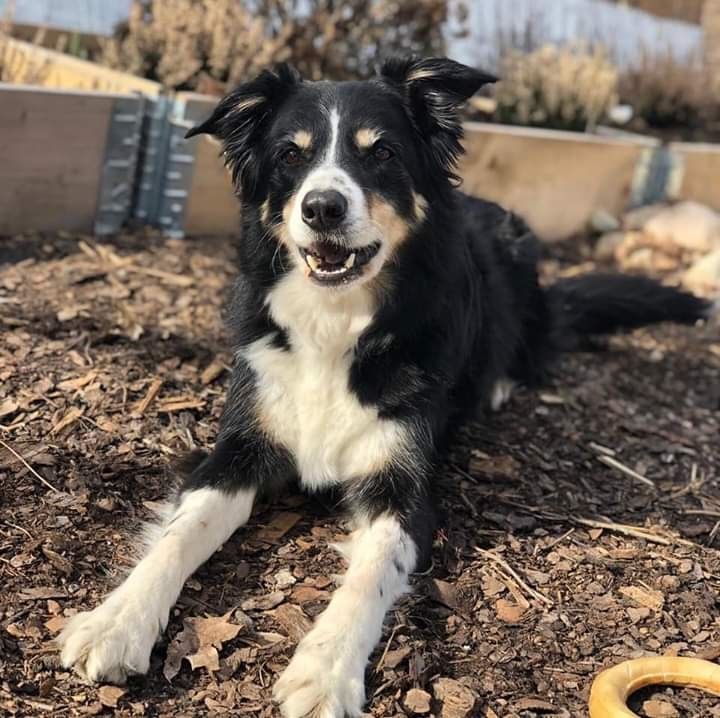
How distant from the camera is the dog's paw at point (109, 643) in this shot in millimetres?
2527

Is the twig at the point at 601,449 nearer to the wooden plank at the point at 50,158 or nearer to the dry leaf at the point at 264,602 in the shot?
the dry leaf at the point at 264,602

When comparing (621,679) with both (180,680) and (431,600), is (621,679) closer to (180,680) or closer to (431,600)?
(431,600)

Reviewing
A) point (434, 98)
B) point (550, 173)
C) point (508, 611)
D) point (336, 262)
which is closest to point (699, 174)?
point (550, 173)

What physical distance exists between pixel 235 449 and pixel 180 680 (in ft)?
3.16

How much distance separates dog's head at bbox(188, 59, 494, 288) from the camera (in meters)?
3.16

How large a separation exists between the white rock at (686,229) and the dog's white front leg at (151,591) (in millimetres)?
5013

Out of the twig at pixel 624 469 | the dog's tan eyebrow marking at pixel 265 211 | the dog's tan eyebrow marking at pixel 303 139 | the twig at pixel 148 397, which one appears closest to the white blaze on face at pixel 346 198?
the dog's tan eyebrow marking at pixel 303 139

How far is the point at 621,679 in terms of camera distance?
2.66 m

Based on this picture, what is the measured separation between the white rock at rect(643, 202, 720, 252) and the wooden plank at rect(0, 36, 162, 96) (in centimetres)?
389

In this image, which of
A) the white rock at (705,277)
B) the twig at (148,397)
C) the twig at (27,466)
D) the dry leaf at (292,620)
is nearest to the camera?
the dry leaf at (292,620)

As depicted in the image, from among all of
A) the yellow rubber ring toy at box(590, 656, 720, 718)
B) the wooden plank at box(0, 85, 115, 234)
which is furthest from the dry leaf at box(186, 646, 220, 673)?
the wooden plank at box(0, 85, 115, 234)

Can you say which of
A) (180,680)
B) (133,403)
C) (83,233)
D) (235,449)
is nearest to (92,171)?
(83,233)

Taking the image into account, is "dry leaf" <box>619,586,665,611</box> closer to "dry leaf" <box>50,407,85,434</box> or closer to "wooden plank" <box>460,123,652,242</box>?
"dry leaf" <box>50,407,85,434</box>

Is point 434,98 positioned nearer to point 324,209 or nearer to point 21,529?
point 324,209
